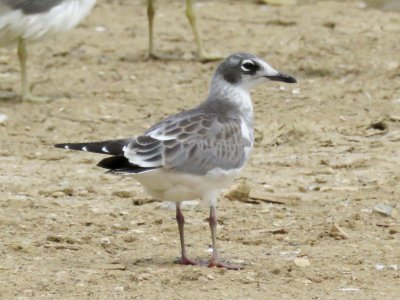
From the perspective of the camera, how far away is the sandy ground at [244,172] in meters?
6.42

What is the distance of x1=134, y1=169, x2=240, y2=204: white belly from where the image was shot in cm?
641

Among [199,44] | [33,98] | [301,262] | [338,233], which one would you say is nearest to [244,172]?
[338,233]

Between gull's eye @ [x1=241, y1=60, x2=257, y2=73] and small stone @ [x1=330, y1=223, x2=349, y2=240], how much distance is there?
1062 millimetres

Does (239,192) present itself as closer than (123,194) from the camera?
Yes

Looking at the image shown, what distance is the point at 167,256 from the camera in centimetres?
690

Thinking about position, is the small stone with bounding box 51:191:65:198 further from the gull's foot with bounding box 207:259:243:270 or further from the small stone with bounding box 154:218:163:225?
the gull's foot with bounding box 207:259:243:270

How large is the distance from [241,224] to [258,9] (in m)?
7.45

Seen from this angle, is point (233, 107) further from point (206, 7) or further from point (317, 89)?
point (206, 7)

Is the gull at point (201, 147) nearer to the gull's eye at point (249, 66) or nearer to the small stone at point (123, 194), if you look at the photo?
the gull's eye at point (249, 66)

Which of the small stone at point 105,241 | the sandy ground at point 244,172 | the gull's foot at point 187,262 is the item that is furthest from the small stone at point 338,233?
the small stone at point 105,241

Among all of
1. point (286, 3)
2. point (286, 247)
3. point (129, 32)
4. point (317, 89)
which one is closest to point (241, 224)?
point (286, 247)

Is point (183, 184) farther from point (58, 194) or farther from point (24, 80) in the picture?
point (24, 80)

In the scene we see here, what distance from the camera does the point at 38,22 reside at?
10.9 m

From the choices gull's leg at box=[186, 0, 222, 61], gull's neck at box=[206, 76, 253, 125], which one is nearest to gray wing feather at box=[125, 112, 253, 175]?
gull's neck at box=[206, 76, 253, 125]
